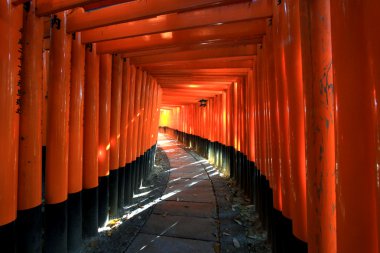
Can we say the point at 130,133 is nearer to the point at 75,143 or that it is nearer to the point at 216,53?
the point at 75,143

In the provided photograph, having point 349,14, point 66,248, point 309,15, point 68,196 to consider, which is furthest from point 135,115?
point 349,14

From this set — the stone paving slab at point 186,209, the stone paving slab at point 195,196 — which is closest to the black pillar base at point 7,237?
the stone paving slab at point 186,209

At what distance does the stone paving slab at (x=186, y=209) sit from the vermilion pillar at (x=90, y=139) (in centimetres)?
147

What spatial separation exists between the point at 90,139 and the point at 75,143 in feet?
1.22

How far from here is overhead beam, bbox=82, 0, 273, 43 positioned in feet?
8.27

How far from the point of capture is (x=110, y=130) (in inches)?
163

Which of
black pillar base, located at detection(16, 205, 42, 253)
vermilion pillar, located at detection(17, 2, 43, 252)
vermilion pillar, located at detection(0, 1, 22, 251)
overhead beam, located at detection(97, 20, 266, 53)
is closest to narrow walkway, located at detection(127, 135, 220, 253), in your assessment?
black pillar base, located at detection(16, 205, 42, 253)

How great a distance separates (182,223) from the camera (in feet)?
13.3

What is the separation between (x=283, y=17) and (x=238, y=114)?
14.2 ft

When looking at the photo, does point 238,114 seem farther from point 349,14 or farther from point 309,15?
point 349,14

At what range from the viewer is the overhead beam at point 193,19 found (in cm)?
252

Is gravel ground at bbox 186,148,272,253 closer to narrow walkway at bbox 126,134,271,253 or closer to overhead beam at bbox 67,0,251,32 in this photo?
narrow walkway at bbox 126,134,271,253

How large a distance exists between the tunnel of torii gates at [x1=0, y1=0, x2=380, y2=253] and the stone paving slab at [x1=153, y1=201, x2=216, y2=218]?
3.03 ft

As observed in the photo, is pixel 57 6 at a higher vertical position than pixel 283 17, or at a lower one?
higher
